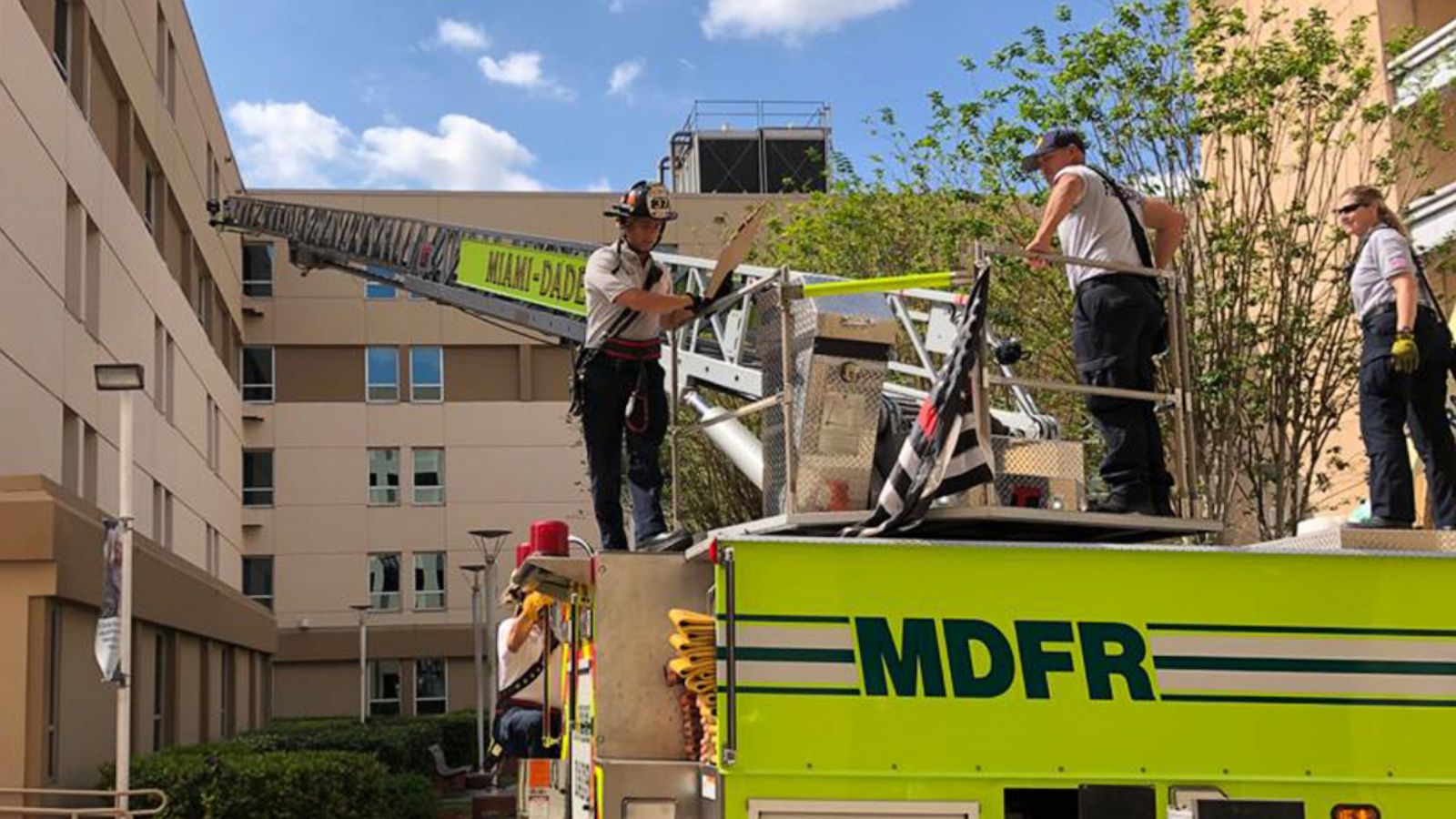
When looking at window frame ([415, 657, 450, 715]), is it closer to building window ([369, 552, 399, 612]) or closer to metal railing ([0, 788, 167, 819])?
building window ([369, 552, 399, 612])

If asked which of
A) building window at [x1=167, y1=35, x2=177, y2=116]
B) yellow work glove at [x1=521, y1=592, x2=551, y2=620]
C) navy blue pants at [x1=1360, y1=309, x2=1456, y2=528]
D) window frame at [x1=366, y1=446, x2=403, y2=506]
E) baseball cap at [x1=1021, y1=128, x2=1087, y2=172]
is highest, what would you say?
building window at [x1=167, y1=35, x2=177, y2=116]

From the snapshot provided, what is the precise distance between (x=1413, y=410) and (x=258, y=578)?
44433 mm

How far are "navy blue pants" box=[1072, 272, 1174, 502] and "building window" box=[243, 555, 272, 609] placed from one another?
43.8 meters

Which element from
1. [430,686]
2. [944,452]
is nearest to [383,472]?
[430,686]

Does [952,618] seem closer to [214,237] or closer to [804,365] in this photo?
[804,365]

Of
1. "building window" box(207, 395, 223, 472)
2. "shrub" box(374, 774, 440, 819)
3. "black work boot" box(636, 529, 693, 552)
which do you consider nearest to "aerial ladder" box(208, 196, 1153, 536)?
"black work boot" box(636, 529, 693, 552)

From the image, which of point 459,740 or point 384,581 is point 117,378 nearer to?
point 459,740

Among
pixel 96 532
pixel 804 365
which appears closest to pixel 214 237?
pixel 96 532

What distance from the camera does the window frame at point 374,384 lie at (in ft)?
160

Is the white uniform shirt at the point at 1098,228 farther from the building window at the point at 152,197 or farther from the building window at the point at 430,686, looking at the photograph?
the building window at the point at 430,686

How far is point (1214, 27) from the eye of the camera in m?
16.4

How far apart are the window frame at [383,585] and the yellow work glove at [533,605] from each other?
135 feet

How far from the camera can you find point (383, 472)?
160 feet

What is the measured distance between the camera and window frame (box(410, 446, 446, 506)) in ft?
159
